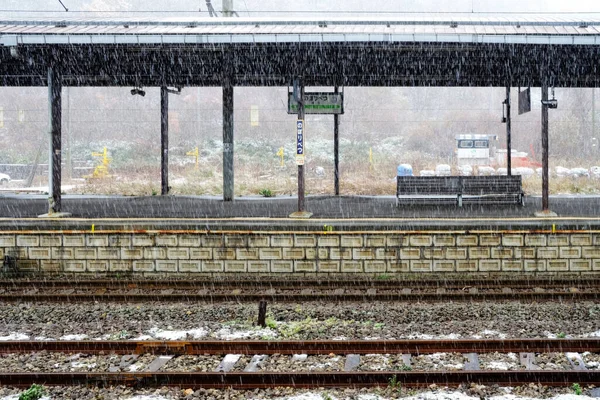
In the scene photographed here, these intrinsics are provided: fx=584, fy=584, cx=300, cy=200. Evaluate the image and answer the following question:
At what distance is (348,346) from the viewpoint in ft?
19.4

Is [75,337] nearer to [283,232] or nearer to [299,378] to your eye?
[299,378]

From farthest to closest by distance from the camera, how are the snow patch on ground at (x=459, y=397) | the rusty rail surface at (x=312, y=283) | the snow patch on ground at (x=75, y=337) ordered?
the rusty rail surface at (x=312, y=283) → the snow patch on ground at (x=75, y=337) → the snow patch on ground at (x=459, y=397)

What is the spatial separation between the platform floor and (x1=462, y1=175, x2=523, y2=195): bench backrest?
0.39m

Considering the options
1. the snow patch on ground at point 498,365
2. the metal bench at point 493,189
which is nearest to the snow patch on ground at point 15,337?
the snow patch on ground at point 498,365

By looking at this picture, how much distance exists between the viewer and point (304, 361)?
5688 millimetres

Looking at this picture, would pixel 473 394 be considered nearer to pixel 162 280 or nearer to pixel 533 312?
pixel 533 312

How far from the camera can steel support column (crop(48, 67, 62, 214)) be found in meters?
12.1

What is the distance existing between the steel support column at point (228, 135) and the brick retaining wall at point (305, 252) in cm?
438

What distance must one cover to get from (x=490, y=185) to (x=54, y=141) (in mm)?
9939

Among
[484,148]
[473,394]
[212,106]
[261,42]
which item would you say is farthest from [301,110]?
[212,106]

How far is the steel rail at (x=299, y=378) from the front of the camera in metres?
5.01

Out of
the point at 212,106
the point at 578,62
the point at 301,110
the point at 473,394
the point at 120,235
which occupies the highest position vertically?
the point at 212,106

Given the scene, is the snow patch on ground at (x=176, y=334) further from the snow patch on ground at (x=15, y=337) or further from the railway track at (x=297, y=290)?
the railway track at (x=297, y=290)

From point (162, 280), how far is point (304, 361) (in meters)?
4.90
